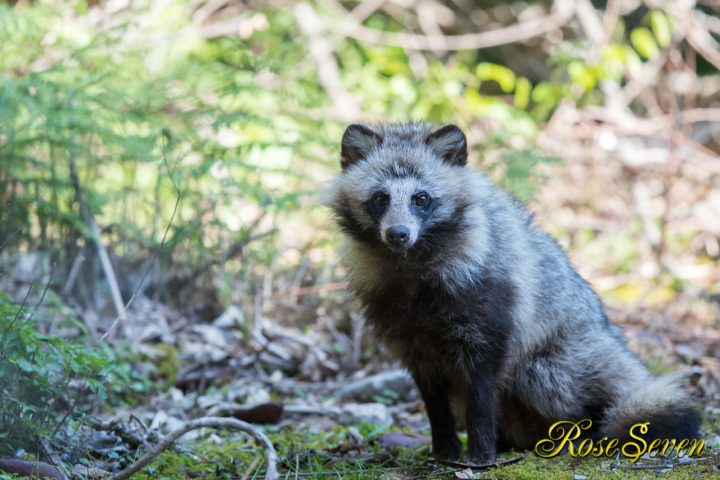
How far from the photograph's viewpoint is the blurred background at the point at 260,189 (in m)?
6.64

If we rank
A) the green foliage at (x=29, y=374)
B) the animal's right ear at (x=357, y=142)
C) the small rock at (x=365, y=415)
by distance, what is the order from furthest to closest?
the small rock at (x=365, y=415), the animal's right ear at (x=357, y=142), the green foliage at (x=29, y=374)

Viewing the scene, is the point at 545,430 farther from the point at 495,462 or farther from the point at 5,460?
the point at 5,460

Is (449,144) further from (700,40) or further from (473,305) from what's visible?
(700,40)

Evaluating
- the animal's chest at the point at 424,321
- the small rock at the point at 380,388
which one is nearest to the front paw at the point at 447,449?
the animal's chest at the point at 424,321

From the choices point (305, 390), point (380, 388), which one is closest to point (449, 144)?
point (380, 388)

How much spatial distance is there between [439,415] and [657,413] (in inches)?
54.2

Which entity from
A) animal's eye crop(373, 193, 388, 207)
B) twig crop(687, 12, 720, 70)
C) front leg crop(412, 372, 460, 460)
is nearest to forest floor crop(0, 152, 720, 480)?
front leg crop(412, 372, 460, 460)

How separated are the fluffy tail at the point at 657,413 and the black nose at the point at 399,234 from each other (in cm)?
192

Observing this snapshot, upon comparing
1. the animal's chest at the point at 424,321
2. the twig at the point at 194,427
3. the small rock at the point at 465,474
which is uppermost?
the animal's chest at the point at 424,321

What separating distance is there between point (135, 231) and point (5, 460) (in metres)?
3.84

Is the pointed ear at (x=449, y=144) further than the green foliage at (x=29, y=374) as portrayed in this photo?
Yes

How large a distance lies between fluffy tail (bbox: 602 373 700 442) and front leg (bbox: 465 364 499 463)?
894 mm

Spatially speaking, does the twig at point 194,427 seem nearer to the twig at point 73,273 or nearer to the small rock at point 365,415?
the small rock at point 365,415

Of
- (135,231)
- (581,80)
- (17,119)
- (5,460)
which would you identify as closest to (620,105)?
(581,80)
